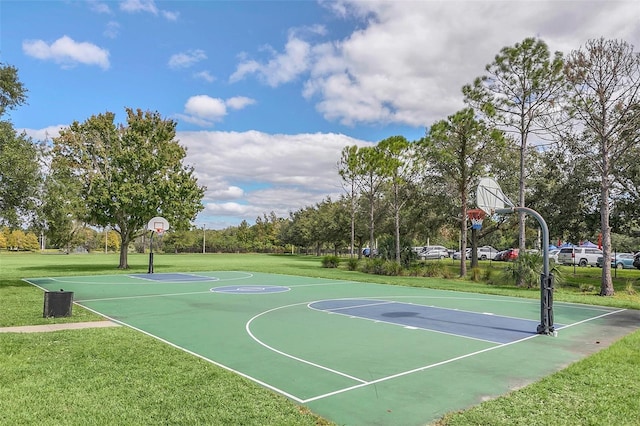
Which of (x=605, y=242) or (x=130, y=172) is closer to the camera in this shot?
(x=605, y=242)

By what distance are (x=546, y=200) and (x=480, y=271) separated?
6278 millimetres

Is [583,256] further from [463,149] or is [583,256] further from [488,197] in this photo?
[488,197]

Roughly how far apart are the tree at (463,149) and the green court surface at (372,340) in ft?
35.8

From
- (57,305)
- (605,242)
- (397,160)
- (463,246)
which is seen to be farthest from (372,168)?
(57,305)

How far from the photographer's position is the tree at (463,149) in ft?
88.0

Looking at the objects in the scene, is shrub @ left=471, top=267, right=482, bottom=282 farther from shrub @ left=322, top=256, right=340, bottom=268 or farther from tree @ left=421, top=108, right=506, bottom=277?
shrub @ left=322, top=256, right=340, bottom=268

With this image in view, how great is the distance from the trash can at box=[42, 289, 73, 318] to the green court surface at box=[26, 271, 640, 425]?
3.78ft

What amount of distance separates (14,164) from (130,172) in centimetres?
1427

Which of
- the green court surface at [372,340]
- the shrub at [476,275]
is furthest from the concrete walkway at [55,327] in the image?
the shrub at [476,275]

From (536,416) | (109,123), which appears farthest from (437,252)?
(536,416)

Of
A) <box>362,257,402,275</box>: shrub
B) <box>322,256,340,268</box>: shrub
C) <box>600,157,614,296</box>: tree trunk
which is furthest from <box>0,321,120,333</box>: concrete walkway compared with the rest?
<box>322,256,340,268</box>: shrub

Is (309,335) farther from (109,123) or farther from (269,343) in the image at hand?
(109,123)

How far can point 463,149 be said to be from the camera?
90.6 feet

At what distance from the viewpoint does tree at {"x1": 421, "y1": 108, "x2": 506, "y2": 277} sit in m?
26.8
